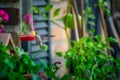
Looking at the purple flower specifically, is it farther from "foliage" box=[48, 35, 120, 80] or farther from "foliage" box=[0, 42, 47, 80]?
"foliage" box=[0, 42, 47, 80]

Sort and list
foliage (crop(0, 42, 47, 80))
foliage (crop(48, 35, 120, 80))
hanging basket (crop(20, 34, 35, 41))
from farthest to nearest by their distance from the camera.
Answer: hanging basket (crop(20, 34, 35, 41))
foliage (crop(48, 35, 120, 80))
foliage (crop(0, 42, 47, 80))

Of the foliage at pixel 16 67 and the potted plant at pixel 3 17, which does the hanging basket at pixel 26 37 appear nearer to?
the potted plant at pixel 3 17

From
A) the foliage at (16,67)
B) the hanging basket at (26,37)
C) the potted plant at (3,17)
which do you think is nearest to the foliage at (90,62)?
the hanging basket at (26,37)

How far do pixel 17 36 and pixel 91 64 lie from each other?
0.33 m

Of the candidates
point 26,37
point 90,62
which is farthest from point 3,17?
point 90,62

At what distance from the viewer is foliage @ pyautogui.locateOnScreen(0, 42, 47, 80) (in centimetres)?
99

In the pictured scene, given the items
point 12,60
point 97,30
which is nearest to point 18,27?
point 12,60

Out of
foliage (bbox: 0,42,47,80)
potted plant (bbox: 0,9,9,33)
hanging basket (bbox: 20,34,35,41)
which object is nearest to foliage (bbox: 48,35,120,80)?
hanging basket (bbox: 20,34,35,41)

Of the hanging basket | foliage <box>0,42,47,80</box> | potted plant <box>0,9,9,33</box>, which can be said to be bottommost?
foliage <box>0,42,47,80</box>

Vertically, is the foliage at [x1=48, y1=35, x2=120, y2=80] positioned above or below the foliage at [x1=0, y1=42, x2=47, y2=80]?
below

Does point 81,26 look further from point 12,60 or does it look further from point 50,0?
point 12,60

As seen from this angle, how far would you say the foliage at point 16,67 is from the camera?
0.99 m

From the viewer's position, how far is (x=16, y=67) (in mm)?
1102

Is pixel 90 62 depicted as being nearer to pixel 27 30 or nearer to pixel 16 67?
pixel 27 30
